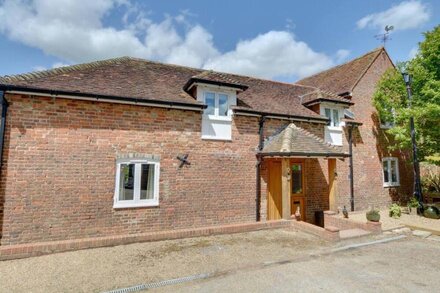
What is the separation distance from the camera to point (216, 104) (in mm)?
10148

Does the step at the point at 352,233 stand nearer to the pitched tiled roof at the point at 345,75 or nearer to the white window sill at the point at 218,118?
the white window sill at the point at 218,118

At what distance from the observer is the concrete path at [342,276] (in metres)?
4.86

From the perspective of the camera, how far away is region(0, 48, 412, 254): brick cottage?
7.30m

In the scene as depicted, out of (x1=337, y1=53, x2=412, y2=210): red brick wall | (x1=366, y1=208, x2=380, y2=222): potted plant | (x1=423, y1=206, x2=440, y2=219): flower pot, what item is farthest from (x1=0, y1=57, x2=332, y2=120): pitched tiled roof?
(x1=423, y1=206, x2=440, y2=219): flower pot

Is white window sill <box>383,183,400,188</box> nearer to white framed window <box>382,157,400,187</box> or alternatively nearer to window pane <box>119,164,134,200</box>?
white framed window <box>382,157,400,187</box>

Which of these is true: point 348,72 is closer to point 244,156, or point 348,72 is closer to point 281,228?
point 244,156

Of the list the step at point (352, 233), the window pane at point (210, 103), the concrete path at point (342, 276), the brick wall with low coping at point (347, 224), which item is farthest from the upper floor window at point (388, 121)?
the window pane at point (210, 103)

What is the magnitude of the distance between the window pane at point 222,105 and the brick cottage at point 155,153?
0.14 ft

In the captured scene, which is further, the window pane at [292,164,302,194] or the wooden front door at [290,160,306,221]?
the window pane at [292,164,302,194]

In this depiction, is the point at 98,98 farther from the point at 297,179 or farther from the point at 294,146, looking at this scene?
the point at 297,179

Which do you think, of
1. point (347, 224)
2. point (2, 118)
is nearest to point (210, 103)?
point (2, 118)

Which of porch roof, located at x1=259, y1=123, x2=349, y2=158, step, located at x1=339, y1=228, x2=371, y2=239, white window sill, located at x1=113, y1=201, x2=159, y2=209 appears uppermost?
porch roof, located at x1=259, y1=123, x2=349, y2=158

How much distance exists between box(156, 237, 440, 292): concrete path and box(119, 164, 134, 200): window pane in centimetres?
422

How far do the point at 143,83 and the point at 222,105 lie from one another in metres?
3.19
